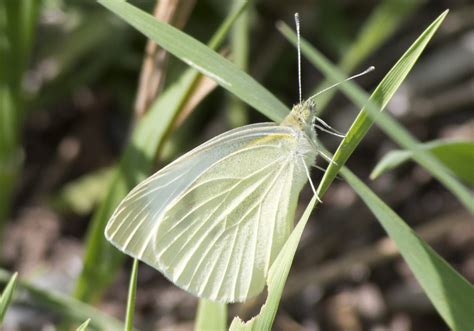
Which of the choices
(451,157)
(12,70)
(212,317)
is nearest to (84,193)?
(12,70)

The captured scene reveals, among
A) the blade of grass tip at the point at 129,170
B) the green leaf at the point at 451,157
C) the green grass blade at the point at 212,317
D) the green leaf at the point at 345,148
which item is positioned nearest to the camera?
the green leaf at the point at 345,148

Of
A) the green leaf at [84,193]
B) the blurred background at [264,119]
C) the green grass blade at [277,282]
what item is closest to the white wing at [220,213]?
the green grass blade at [277,282]

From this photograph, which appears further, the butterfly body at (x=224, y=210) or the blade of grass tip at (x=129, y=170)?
the blade of grass tip at (x=129, y=170)

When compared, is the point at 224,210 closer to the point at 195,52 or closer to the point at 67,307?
the point at 67,307

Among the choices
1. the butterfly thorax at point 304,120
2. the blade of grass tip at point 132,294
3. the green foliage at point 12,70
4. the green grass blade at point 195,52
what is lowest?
the blade of grass tip at point 132,294

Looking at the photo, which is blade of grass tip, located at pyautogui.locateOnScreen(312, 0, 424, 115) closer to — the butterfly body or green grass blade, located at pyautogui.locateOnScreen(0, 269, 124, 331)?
the butterfly body

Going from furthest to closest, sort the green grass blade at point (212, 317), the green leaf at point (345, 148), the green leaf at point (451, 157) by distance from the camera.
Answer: the green grass blade at point (212, 317) < the green leaf at point (451, 157) < the green leaf at point (345, 148)

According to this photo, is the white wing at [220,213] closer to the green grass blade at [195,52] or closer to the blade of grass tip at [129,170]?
the blade of grass tip at [129,170]

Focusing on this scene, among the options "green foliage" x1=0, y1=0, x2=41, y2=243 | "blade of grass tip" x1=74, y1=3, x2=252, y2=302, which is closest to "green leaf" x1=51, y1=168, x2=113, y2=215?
"green foliage" x1=0, y1=0, x2=41, y2=243
